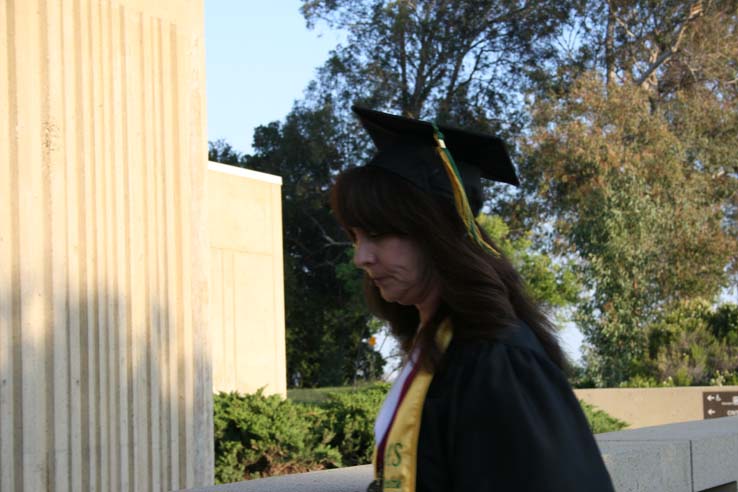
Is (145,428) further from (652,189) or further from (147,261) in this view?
(652,189)

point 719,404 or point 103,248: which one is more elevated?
point 103,248

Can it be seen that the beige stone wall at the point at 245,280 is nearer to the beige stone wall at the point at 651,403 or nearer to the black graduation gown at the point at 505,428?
the beige stone wall at the point at 651,403

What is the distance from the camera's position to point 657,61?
3108 cm

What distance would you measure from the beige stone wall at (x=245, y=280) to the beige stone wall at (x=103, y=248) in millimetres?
6110

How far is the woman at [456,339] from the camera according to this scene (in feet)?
5.08

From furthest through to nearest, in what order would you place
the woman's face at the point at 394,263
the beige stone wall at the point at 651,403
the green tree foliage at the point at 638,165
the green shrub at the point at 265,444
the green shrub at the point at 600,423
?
1. the green tree foliage at the point at 638,165
2. the beige stone wall at the point at 651,403
3. the green shrub at the point at 600,423
4. the green shrub at the point at 265,444
5. the woman's face at the point at 394,263

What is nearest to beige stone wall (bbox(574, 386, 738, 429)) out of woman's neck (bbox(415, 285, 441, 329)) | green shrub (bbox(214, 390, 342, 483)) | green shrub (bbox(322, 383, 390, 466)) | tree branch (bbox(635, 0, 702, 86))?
green shrub (bbox(322, 383, 390, 466))

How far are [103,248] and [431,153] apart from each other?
3.52 m

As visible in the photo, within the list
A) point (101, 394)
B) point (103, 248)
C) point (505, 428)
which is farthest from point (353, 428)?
point (505, 428)

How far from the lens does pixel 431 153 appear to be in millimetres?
1901

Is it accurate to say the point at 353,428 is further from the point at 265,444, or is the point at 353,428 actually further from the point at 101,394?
the point at 101,394

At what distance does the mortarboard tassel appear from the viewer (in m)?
1.80

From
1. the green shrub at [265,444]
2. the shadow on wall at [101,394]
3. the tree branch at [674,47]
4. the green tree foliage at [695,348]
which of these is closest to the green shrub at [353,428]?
the green shrub at [265,444]

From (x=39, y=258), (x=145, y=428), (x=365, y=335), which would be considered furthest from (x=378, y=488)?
(x=365, y=335)
